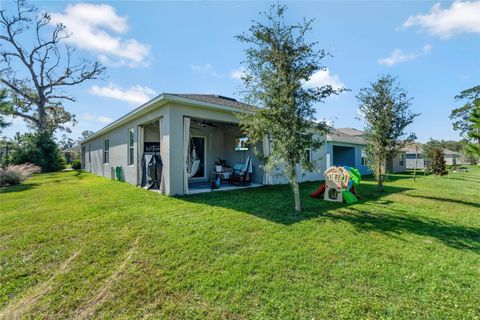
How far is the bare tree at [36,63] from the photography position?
66.3 feet

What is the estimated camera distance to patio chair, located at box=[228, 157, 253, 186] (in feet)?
31.8

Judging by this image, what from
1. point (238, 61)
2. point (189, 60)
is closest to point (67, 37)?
point (189, 60)

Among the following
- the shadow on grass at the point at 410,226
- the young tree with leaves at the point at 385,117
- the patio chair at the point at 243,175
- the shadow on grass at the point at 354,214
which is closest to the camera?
the shadow on grass at the point at 410,226

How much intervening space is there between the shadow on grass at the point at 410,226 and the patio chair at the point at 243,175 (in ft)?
15.0

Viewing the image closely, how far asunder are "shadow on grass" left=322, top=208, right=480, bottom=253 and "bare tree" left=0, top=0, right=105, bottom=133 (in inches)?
1122

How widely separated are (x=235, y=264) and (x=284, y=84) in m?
4.10

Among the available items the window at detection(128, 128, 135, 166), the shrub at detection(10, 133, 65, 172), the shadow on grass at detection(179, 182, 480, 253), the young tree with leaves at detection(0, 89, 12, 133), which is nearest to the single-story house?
the window at detection(128, 128, 135, 166)

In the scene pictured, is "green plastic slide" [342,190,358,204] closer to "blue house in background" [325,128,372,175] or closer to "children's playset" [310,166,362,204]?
"children's playset" [310,166,362,204]

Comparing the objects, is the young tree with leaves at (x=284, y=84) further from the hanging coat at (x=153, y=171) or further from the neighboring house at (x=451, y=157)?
the neighboring house at (x=451, y=157)

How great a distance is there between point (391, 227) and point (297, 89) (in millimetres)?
3699

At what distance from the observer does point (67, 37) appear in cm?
2242

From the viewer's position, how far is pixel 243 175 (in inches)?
380

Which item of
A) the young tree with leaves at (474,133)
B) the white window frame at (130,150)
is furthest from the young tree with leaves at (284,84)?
the white window frame at (130,150)

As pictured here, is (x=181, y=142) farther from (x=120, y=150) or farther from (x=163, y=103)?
(x=120, y=150)
